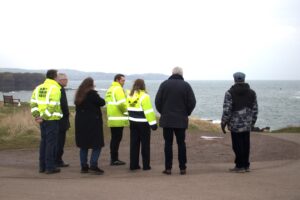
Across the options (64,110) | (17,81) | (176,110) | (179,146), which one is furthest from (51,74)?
(17,81)

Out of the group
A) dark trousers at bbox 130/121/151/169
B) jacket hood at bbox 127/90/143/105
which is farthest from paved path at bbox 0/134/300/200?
jacket hood at bbox 127/90/143/105

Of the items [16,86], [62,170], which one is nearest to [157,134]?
[62,170]

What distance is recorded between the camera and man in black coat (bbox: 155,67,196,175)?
922cm

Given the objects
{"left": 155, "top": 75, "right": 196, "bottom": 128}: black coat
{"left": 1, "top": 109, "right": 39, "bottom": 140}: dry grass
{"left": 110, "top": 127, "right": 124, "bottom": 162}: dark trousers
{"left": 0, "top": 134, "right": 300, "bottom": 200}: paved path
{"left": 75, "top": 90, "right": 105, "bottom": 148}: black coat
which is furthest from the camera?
{"left": 1, "top": 109, "right": 39, "bottom": 140}: dry grass

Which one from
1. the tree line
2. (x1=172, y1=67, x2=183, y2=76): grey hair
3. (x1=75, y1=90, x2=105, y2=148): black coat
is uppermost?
(x1=172, y1=67, x2=183, y2=76): grey hair

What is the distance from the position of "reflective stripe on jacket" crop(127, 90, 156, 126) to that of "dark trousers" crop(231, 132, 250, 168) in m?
1.65

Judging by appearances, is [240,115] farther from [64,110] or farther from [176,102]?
[64,110]

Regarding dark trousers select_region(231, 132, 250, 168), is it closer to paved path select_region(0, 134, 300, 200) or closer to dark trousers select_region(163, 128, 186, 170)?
paved path select_region(0, 134, 300, 200)

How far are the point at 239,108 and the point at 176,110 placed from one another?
1239 millimetres

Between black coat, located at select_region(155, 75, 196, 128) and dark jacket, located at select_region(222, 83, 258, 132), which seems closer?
black coat, located at select_region(155, 75, 196, 128)

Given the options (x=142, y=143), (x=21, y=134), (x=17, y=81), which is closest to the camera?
(x=142, y=143)

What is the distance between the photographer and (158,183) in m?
8.22

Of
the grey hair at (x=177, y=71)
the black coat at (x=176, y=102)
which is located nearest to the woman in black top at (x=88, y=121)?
the black coat at (x=176, y=102)

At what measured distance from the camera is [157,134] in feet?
54.2
